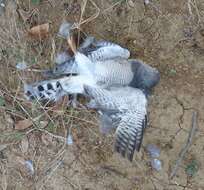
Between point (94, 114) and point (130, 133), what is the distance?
351 mm

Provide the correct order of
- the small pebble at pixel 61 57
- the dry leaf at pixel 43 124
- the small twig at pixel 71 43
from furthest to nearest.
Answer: the dry leaf at pixel 43 124, the small pebble at pixel 61 57, the small twig at pixel 71 43

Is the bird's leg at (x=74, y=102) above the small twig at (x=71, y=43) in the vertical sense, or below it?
below

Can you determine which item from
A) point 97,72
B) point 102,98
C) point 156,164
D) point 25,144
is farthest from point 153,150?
point 25,144

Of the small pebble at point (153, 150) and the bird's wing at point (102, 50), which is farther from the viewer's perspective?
the small pebble at point (153, 150)

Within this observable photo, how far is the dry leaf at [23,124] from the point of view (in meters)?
3.50

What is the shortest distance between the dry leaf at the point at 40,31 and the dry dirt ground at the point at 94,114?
3 cm

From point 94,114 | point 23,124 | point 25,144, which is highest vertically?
point 94,114

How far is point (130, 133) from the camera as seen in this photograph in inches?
126

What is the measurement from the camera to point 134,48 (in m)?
3.49

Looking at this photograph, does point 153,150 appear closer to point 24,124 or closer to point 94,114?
point 94,114

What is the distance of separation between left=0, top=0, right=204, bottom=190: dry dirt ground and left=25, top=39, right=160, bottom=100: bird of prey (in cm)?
11

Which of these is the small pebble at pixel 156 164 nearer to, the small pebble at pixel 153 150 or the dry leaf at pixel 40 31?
the small pebble at pixel 153 150

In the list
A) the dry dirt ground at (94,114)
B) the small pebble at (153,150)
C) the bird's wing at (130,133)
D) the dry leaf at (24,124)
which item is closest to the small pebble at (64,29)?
the dry dirt ground at (94,114)

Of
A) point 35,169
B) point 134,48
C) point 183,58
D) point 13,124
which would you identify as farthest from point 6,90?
point 183,58
